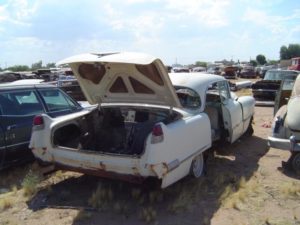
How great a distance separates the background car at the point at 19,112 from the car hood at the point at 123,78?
1185 mm

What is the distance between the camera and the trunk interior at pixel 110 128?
599cm

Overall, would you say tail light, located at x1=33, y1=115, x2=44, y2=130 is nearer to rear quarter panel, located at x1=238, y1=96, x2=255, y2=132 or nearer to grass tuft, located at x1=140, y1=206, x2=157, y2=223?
grass tuft, located at x1=140, y1=206, x2=157, y2=223

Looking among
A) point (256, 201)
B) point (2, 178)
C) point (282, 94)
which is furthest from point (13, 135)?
point (282, 94)

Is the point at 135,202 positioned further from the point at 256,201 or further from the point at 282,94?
the point at 282,94

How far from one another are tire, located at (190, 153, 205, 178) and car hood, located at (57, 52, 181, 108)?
2.77 ft

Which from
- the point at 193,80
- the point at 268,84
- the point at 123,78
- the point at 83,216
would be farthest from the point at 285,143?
the point at 268,84

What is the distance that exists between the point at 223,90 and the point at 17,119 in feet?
13.1

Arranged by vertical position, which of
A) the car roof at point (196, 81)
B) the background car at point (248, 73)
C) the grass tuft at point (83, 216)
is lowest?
the background car at point (248, 73)

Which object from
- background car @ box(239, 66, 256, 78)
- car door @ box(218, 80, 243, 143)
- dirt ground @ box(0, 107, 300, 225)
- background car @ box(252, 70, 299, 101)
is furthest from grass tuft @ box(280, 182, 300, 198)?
background car @ box(239, 66, 256, 78)

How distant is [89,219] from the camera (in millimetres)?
4820

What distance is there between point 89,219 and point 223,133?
366 centimetres

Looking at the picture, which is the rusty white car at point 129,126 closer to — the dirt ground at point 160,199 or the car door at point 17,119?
the dirt ground at point 160,199

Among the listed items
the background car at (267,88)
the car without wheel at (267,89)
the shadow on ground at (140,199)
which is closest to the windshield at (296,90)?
the shadow on ground at (140,199)

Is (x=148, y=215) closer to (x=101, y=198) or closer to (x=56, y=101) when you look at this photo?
(x=101, y=198)
